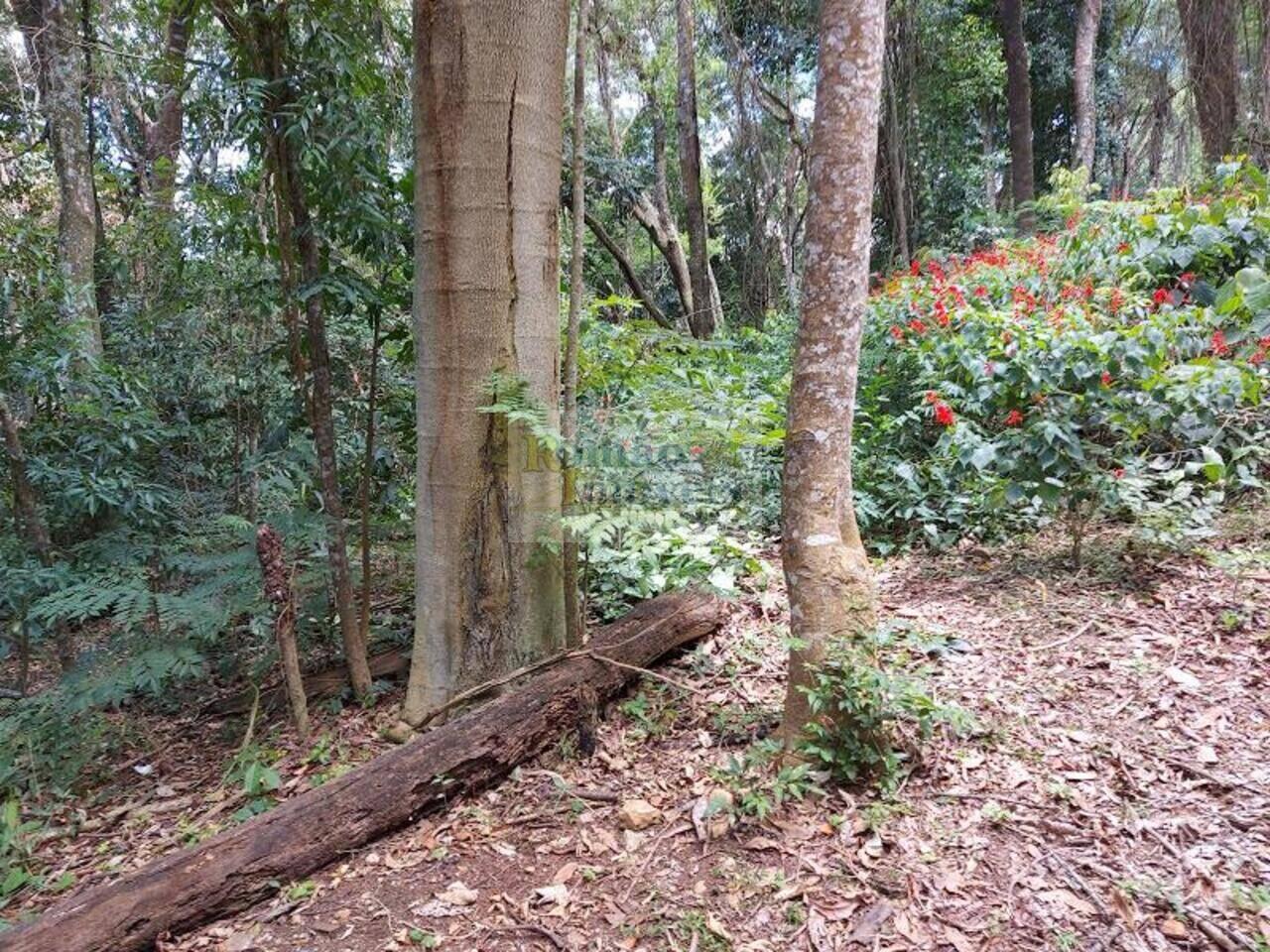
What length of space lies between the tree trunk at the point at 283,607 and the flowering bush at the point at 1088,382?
3183mm

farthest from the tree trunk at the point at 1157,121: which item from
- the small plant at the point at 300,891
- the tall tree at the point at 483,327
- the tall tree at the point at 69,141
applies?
the small plant at the point at 300,891

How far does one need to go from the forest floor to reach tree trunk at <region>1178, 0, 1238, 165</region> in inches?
248

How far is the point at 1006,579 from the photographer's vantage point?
381 centimetres

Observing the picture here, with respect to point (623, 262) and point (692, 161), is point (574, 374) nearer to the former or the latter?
point (623, 262)

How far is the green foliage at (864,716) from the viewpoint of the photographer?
7.77ft

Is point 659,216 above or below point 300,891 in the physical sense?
above

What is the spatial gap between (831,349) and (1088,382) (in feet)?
6.35

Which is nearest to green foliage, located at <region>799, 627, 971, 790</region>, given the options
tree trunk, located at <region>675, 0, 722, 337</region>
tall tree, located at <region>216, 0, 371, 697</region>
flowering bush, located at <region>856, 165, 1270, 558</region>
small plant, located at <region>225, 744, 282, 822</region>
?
flowering bush, located at <region>856, 165, 1270, 558</region>

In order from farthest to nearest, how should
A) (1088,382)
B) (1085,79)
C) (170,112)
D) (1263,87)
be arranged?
1. (1085,79)
2. (170,112)
3. (1263,87)
4. (1088,382)

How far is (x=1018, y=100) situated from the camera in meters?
11.2

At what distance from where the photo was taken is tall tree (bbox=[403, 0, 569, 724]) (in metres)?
2.95

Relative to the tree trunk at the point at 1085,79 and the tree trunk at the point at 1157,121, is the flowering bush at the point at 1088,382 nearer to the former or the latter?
the tree trunk at the point at 1085,79

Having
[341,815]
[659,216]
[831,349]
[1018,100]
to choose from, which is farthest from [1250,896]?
[1018,100]

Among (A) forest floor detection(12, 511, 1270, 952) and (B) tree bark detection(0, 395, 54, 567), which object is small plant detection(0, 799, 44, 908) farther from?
(B) tree bark detection(0, 395, 54, 567)
